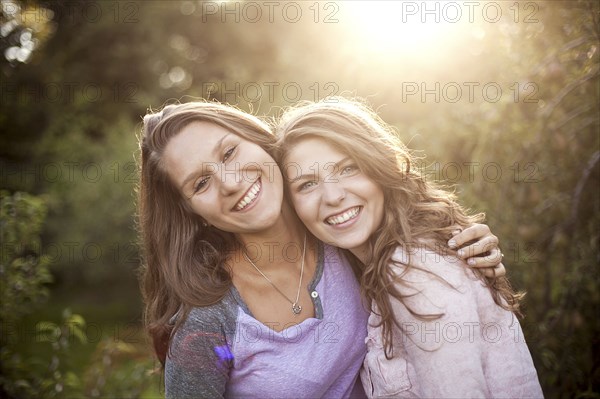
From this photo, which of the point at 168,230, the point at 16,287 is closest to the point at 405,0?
the point at 168,230

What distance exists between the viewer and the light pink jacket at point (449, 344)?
1.85m

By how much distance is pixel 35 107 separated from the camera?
33.6 feet

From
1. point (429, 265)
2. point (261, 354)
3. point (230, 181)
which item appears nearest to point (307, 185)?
point (230, 181)

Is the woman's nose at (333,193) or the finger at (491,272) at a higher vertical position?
the woman's nose at (333,193)

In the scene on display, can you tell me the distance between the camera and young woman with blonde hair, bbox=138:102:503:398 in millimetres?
2129

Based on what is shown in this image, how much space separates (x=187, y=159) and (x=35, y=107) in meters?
9.30

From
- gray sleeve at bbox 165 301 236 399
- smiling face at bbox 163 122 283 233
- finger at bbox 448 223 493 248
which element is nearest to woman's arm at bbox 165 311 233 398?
gray sleeve at bbox 165 301 236 399

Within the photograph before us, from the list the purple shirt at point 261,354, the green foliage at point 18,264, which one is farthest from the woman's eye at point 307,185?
the green foliage at point 18,264

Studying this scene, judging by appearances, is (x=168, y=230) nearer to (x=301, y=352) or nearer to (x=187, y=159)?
(x=187, y=159)

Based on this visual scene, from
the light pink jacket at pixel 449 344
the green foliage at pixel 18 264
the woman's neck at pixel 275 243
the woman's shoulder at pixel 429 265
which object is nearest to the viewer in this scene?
the light pink jacket at pixel 449 344

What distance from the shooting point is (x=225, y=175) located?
219cm

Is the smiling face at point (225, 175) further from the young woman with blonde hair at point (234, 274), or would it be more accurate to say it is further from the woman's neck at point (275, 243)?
the woman's neck at point (275, 243)

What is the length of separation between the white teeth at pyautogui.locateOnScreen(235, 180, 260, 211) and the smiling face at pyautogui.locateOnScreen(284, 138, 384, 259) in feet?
0.49

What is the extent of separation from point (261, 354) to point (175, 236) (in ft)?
2.22
